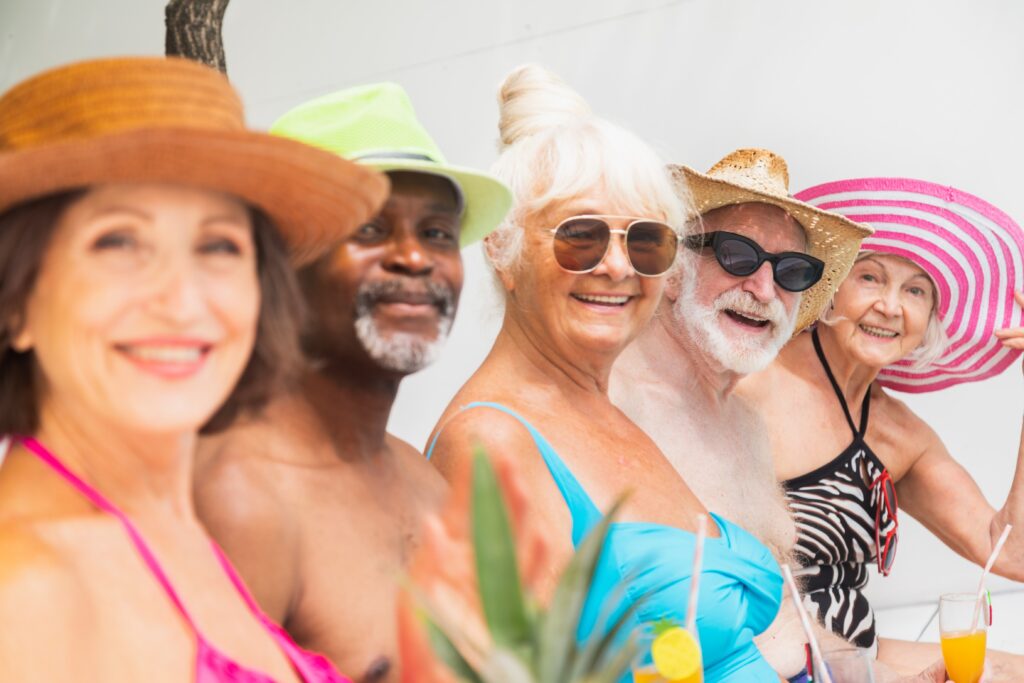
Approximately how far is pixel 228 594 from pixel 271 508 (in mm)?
275

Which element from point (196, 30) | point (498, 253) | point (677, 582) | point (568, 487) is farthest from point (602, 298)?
point (196, 30)

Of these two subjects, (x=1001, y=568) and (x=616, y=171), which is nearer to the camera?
(x=616, y=171)

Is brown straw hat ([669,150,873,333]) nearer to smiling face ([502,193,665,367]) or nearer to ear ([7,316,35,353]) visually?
smiling face ([502,193,665,367])

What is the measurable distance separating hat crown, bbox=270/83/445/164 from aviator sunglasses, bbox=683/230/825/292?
1.55 meters

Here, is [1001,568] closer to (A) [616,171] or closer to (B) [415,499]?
(A) [616,171]

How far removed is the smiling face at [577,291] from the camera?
9.09 feet

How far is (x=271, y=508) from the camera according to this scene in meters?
1.85

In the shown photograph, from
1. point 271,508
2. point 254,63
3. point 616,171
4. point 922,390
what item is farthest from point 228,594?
point 922,390

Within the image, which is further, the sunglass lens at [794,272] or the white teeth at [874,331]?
the white teeth at [874,331]

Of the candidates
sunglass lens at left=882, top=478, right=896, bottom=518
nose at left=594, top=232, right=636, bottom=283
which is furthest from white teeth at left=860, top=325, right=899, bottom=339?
nose at left=594, top=232, right=636, bottom=283

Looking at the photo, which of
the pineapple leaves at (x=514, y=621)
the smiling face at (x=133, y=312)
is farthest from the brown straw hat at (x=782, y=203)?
the pineapple leaves at (x=514, y=621)

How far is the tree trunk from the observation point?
11.1ft

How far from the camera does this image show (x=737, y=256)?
3553 mm

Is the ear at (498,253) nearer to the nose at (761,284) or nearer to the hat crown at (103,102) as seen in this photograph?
the nose at (761,284)
